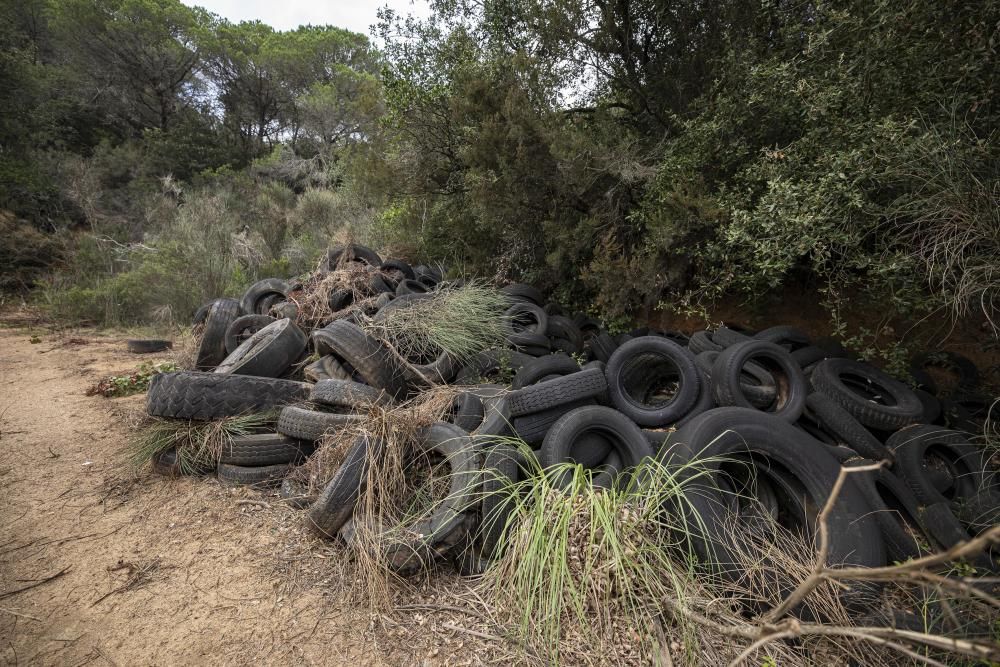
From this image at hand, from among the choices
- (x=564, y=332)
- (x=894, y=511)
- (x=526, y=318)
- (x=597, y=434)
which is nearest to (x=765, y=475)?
(x=894, y=511)

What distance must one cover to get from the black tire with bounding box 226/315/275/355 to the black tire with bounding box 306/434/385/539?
10.5 ft

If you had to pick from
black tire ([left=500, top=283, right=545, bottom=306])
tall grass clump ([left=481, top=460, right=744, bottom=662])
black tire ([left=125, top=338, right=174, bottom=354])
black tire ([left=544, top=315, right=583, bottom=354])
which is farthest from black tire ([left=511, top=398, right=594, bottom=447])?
black tire ([left=125, top=338, right=174, bottom=354])

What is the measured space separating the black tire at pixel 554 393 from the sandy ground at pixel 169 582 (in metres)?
1.34

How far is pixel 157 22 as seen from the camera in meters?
17.0

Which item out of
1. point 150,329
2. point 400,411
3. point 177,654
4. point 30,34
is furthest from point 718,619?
point 30,34

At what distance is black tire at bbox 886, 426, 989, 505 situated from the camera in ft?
8.72

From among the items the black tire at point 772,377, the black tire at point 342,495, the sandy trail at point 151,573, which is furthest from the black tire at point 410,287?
the black tire at point 772,377

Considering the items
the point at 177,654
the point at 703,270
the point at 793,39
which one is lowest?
the point at 177,654

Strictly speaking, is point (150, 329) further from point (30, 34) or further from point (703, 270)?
point (30, 34)

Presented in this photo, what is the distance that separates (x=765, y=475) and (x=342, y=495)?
9.05 ft

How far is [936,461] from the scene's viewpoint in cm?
298

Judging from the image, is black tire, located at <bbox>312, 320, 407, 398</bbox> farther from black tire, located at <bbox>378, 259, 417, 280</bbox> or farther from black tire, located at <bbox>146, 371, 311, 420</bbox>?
black tire, located at <bbox>378, 259, 417, 280</bbox>

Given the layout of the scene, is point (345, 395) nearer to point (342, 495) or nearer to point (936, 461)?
point (342, 495)

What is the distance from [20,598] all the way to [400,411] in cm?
215
